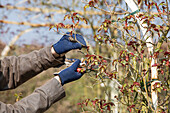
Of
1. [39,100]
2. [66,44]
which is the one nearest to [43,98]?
[39,100]

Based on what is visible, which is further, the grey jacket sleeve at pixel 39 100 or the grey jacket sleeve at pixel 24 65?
the grey jacket sleeve at pixel 24 65

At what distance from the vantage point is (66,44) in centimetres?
205

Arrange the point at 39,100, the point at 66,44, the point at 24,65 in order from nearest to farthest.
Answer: the point at 39,100, the point at 66,44, the point at 24,65

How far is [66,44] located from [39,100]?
0.63 meters

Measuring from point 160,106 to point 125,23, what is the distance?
0.81 m

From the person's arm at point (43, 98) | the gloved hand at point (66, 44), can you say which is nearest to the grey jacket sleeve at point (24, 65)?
the gloved hand at point (66, 44)

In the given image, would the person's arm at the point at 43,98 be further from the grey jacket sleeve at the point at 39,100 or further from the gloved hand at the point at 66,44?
the gloved hand at the point at 66,44

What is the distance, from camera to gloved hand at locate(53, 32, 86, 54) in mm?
2018

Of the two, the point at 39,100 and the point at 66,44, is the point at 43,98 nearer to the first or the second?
the point at 39,100

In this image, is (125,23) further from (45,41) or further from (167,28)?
(45,41)

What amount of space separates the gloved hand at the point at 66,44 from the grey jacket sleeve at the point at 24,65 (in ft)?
0.41

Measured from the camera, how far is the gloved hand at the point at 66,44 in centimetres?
202

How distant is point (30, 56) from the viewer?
2258 mm

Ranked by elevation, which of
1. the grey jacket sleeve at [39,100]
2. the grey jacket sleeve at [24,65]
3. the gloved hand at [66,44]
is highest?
the gloved hand at [66,44]
